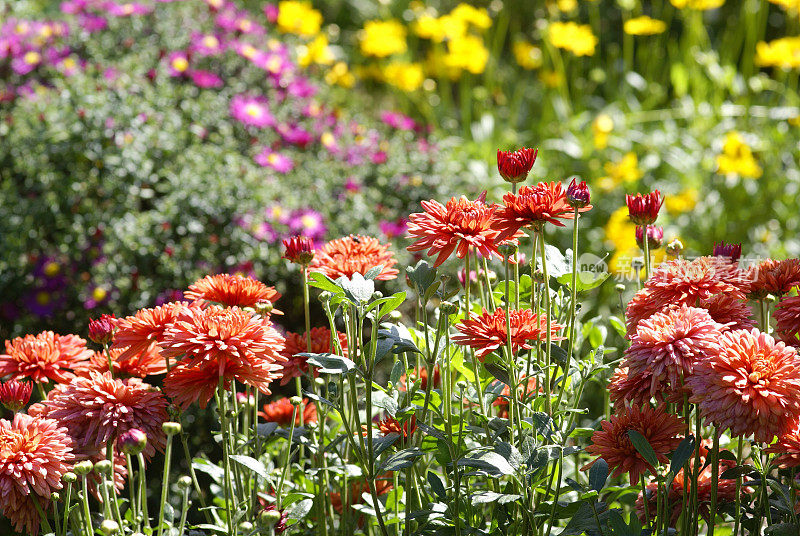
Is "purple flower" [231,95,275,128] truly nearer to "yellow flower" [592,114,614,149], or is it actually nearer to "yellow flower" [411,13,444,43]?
"yellow flower" [411,13,444,43]

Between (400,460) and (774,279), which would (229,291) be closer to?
(400,460)

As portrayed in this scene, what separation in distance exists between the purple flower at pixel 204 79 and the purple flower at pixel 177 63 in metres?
0.03

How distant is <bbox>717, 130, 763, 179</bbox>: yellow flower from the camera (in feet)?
10.1

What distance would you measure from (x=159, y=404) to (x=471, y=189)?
1822 millimetres

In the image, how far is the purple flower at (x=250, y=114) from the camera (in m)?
2.82

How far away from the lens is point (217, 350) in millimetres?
999

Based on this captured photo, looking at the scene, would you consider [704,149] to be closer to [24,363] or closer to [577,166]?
[577,166]

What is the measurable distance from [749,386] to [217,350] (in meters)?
0.60

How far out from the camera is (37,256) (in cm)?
237

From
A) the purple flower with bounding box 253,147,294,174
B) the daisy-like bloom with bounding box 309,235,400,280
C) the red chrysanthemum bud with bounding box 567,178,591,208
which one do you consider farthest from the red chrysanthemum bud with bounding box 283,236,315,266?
the purple flower with bounding box 253,147,294,174

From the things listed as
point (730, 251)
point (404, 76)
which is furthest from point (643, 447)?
point (404, 76)

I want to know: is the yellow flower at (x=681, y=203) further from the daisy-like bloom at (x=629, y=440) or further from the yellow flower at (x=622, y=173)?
the daisy-like bloom at (x=629, y=440)

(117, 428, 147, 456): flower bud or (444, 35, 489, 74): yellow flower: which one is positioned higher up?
(444, 35, 489, 74): yellow flower

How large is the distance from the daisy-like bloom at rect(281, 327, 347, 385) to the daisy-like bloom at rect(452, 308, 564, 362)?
266 mm
